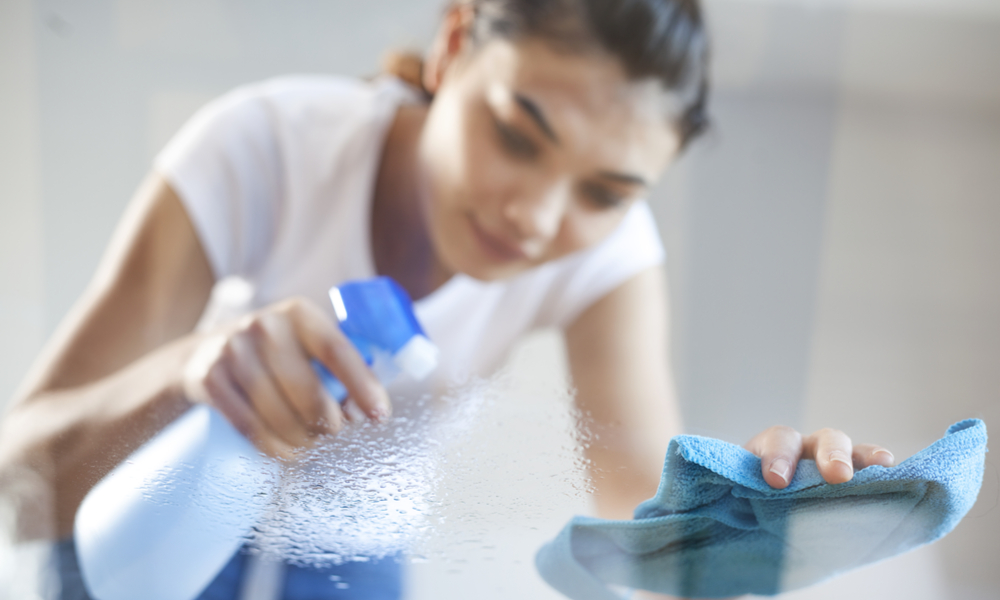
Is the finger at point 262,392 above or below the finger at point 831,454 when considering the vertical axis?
below

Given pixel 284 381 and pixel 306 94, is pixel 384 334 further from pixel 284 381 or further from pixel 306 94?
pixel 306 94

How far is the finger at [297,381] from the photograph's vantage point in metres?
0.31

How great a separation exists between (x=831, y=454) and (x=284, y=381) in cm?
27

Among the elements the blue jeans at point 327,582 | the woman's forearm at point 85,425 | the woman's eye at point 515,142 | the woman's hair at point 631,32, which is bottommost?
the blue jeans at point 327,582

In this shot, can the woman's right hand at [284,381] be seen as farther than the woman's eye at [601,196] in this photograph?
No

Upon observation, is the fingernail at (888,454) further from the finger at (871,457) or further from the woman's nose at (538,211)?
the woman's nose at (538,211)

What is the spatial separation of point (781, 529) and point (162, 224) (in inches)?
18.3

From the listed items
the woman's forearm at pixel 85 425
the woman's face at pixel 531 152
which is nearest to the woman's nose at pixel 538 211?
the woman's face at pixel 531 152

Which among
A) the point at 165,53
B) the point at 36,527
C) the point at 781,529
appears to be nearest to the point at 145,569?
the point at 36,527

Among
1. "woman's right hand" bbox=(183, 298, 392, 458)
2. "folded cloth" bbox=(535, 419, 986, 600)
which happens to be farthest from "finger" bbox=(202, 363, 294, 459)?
"folded cloth" bbox=(535, 419, 986, 600)

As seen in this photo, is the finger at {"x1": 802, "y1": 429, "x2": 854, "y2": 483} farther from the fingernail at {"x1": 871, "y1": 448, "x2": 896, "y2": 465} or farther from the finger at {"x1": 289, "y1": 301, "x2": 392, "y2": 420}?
the finger at {"x1": 289, "y1": 301, "x2": 392, "y2": 420}

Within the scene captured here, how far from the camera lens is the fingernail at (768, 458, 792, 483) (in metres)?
0.23

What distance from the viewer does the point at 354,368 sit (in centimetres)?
32

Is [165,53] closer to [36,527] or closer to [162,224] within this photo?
[162,224]
